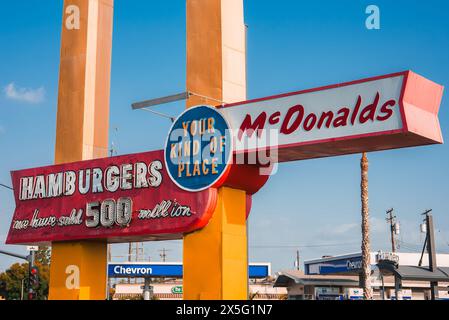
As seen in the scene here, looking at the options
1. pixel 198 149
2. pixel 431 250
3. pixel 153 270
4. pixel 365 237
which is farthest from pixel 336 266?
pixel 198 149

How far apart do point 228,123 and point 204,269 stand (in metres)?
5.04

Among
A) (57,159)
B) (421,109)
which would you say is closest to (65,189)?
(57,159)

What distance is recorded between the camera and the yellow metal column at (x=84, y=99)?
28000mm

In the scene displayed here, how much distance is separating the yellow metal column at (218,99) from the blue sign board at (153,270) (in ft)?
93.8

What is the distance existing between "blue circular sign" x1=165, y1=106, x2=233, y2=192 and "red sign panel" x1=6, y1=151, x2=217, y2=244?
0.46 meters

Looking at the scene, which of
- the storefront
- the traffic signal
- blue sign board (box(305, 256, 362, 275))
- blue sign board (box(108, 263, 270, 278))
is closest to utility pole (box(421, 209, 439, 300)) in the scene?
the storefront

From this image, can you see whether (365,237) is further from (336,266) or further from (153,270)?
(153,270)

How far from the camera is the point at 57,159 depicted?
97.5 feet

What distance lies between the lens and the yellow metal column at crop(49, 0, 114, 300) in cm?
2800

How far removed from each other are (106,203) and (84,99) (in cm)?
564

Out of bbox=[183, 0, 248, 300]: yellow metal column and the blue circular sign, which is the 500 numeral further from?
bbox=[183, 0, 248, 300]: yellow metal column

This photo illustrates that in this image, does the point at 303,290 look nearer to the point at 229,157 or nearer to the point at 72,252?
the point at 72,252

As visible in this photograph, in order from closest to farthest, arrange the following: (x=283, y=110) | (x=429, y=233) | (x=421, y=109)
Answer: (x=421, y=109), (x=283, y=110), (x=429, y=233)
